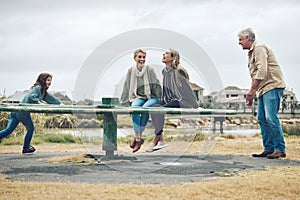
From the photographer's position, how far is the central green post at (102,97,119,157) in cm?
588

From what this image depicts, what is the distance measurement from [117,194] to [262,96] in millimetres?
3339

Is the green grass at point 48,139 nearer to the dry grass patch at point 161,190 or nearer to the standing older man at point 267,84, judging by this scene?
the standing older man at point 267,84

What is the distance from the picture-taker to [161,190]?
3691 mm

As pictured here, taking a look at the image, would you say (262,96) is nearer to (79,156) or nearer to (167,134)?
(79,156)

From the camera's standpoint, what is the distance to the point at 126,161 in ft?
18.5

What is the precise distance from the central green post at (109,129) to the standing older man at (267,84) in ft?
5.63

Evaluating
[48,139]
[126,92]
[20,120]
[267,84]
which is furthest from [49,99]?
[267,84]

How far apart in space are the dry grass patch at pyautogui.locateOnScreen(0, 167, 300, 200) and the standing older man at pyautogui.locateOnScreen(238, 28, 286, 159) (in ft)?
6.58

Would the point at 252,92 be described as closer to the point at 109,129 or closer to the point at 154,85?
the point at 154,85

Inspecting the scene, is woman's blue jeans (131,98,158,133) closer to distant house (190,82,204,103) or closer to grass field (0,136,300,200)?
distant house (190,82,204,103)

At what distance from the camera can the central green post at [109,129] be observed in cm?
588

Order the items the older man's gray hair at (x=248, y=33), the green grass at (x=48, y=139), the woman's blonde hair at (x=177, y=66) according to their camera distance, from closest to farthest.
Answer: the woman's blonde hair at (x=177, y=66), the older man's gray hair at (x=248, y=33), the green grass at (x=48, y=139)

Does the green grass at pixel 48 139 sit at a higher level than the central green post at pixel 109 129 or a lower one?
lower

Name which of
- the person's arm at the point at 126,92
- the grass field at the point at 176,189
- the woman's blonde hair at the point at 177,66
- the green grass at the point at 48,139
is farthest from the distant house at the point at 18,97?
the grass field at the point at 176,189
